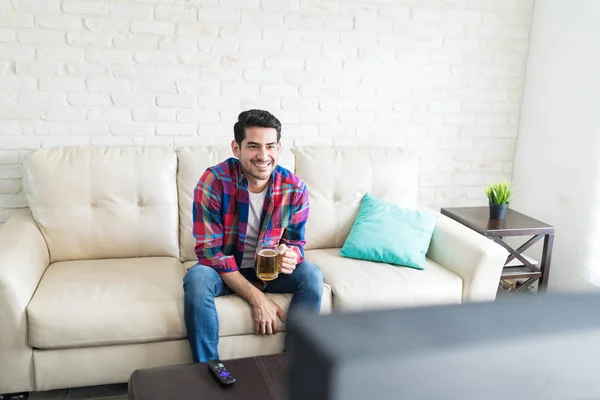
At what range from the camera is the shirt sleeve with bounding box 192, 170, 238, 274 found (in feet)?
7.34

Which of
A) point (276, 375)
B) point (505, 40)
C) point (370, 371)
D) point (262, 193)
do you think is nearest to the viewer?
point (370, 371)

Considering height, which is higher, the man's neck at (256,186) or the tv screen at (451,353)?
the tv screen at (451,353)

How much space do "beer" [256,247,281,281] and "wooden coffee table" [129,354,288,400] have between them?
0.39m

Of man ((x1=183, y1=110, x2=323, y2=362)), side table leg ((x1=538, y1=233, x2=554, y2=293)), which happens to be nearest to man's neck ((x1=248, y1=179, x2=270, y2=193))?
man ((x1=183, y1=110, x2=323, y2=362))

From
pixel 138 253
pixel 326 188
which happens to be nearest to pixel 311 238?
pixel 326 188

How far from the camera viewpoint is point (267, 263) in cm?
207

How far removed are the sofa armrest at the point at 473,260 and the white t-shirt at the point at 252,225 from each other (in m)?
0.86

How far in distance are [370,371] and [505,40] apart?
3357 mm

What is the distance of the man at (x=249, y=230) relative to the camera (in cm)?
215

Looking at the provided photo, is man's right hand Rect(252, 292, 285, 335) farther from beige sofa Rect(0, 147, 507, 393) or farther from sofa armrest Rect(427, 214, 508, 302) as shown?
sofa armrest Rect(427, 214, 508, 302)

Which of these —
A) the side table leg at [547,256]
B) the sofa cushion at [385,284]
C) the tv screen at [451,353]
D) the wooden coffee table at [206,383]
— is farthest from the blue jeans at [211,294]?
the tv screen at [451,353]

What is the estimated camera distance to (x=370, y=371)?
0.79 feet

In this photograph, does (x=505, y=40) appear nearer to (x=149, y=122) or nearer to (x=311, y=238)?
(x=311, y=238)

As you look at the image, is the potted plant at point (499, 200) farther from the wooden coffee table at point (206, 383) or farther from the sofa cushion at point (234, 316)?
the wooden coffee table at point (206, 383)
